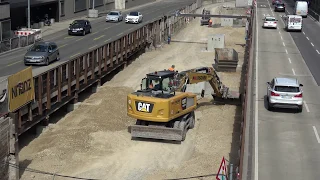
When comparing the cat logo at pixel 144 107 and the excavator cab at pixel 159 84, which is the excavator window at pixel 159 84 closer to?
the excavator cab at pixel 159 84

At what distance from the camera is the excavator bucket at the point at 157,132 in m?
26.9

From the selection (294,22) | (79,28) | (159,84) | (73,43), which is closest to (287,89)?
(159,84)

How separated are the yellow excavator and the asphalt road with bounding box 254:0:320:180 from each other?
373 cm

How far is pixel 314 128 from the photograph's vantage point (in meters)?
28.5

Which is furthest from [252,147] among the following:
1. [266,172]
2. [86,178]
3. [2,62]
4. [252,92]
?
[2,62]

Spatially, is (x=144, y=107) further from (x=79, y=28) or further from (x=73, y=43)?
(x=79, y=28)

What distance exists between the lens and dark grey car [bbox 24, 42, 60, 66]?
1662 inches

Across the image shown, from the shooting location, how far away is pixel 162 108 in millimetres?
26172

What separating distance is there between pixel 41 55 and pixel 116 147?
18024 mm

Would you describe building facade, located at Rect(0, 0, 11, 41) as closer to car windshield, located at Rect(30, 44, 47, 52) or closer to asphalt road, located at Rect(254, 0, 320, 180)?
car windshield, located at Rect(30, 44, 47, 52)

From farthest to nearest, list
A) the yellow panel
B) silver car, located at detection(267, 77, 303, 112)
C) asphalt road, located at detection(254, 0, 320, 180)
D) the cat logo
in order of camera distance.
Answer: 1. silver car, located at detection(267, 77, 303, 112)
2. the cat logo
3. the yellow panel
4. asphalt road, located at detection(254, 0, 320, 180)

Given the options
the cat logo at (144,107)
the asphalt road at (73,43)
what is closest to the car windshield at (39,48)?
the asphalt road at (73,43)

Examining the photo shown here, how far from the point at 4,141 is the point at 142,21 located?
60.8 meters

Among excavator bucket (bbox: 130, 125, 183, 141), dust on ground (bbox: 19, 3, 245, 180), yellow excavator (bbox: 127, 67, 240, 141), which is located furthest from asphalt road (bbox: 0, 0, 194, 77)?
excavator bucket (bbox: 130, 125, 183, 141)
